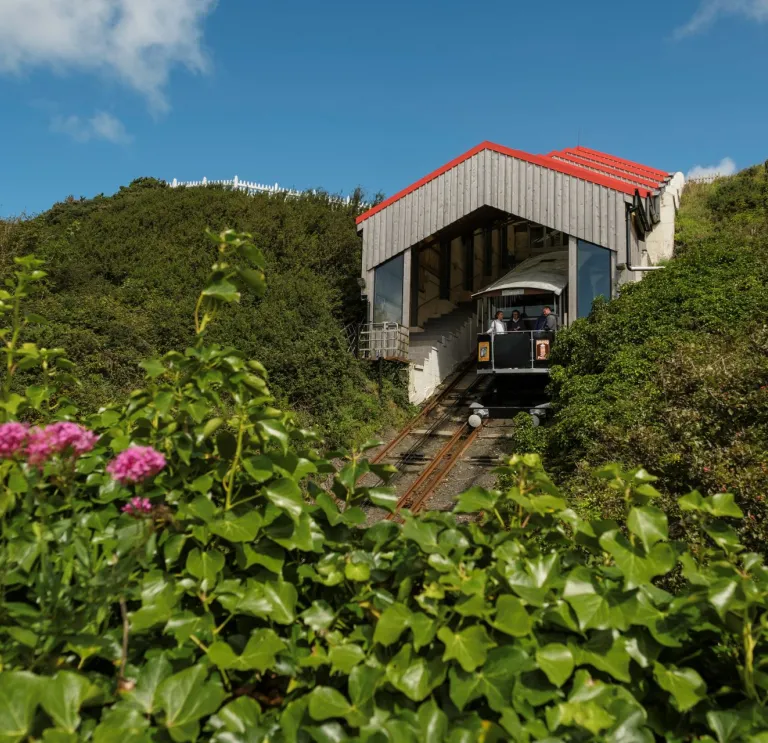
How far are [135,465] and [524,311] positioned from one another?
14.5m

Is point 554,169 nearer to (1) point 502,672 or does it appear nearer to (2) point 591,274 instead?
(2) point 591,274

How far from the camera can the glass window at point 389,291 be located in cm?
1602

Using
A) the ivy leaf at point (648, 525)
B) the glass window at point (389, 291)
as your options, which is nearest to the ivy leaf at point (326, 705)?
the ivy leaf at point (648, 525)

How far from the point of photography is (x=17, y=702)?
1296 millimetres

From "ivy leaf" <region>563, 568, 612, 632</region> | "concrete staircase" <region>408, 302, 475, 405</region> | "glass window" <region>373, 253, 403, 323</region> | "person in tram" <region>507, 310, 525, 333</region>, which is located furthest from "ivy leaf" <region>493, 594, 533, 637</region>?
"glass window" <region>373, 253, 403, 323</region>

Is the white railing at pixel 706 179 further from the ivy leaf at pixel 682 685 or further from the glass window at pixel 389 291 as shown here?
the ivy leaf at pixel 682 685

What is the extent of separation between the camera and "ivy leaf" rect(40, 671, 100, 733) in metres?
1.29

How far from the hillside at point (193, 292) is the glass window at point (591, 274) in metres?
4.49

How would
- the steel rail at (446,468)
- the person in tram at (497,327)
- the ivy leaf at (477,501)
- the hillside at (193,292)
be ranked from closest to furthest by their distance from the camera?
1. the ivy leaf at (477,501)
2. the steel rail at (446,468)
3. the hillside at (193,292)
4. the person in tram at (497,327)

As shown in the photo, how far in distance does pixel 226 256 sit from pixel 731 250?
1195 cm

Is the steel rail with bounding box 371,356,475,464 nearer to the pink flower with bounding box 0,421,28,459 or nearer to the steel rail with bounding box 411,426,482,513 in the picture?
the steel rail with bounding box 411,426,482,513

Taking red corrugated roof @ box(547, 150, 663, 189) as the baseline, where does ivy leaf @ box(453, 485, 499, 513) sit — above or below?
below

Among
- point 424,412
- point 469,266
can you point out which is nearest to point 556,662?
point 424,412

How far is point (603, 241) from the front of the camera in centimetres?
1358
